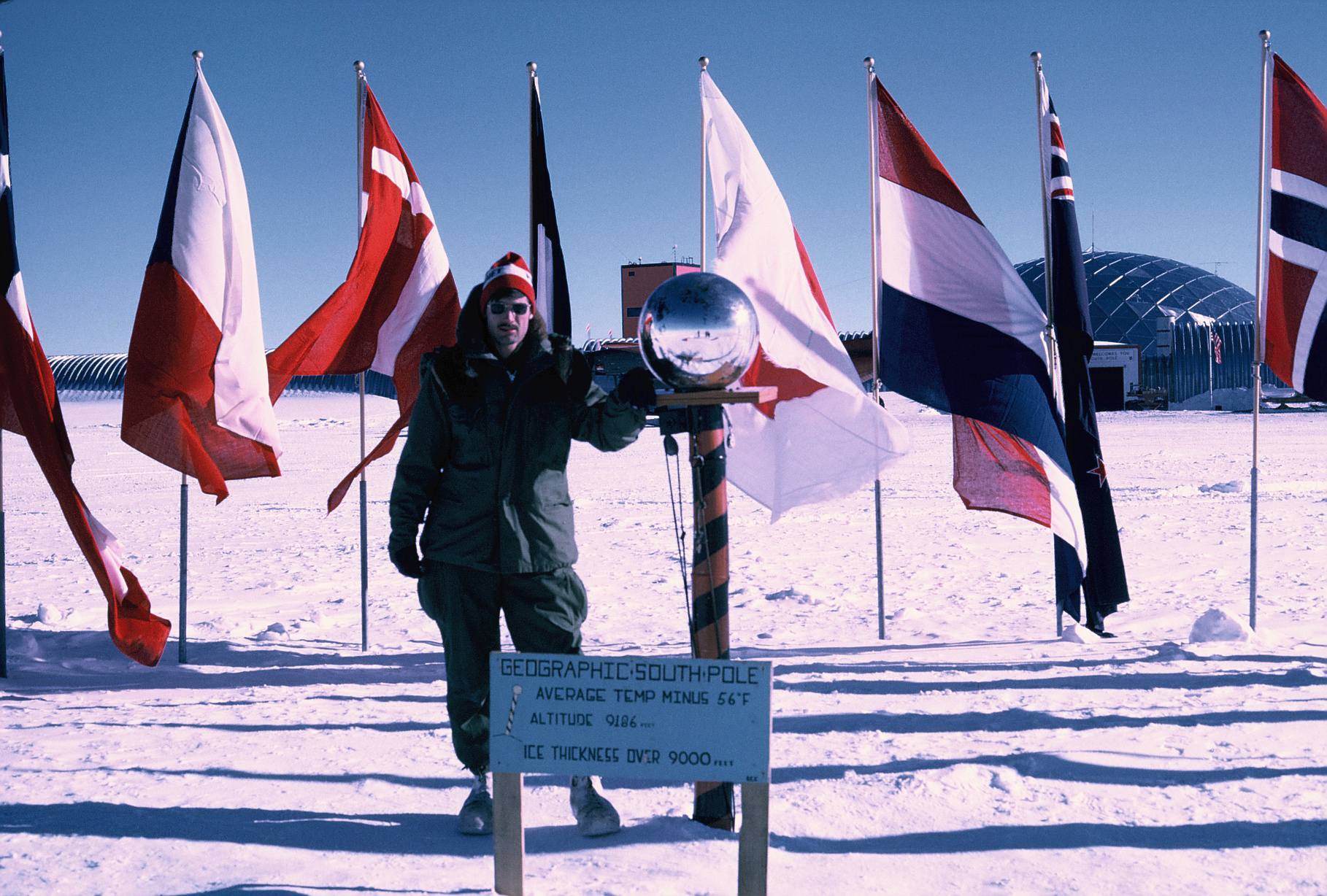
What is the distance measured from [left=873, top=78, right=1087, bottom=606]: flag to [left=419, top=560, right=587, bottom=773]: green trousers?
2850mm

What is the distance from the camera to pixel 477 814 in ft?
10.1

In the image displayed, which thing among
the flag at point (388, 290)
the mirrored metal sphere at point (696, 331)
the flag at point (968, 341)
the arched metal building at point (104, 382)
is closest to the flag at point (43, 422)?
the flag at point (388, 290)

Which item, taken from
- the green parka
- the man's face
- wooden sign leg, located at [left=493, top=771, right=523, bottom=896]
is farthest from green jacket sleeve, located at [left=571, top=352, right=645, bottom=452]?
wooden sign leg, located at [left=493, top=771, right=523, bottom=896]

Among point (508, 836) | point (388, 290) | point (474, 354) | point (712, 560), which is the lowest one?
point (508, 836)

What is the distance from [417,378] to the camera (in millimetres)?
5621

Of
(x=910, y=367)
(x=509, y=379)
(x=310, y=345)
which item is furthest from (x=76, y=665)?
(x=910, y=367)

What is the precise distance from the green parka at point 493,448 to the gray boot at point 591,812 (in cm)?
76

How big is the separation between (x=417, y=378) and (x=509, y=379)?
2769 millimetres

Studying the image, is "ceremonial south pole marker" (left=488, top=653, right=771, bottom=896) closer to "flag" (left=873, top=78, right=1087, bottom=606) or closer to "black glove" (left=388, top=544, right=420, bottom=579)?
"black glove" (left=388, top=544, right=420, bottom=579)

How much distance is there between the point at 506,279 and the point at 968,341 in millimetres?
3188

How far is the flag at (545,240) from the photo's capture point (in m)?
5.62

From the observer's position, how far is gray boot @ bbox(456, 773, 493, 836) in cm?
307

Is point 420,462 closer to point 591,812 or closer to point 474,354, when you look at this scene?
point 474,354

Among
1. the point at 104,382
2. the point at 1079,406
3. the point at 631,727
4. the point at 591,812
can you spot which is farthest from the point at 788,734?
the point at 104,382
